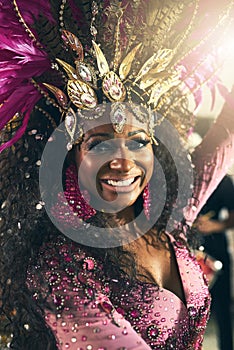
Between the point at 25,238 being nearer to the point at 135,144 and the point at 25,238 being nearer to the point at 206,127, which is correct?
the point at 135,144

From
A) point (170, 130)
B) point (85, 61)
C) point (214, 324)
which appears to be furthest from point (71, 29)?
point (214, 324)

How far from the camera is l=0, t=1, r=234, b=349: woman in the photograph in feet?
5.59

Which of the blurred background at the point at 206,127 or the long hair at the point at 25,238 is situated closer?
the long hair at the point at 25,238

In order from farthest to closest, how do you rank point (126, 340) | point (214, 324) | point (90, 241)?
point (214, 324) → point (90, 241) → point (126, 340)

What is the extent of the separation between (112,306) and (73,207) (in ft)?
0.87

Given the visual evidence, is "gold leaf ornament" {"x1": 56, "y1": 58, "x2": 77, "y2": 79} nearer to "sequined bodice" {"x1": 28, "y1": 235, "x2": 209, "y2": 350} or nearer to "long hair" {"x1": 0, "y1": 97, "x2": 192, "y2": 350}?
"long hair" {"x1": 0, "y1": 97, "x2": 192, "y2": 350}

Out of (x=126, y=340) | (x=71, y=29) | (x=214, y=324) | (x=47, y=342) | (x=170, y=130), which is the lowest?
(x=214, y=324)

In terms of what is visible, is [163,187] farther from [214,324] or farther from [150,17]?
[214,324]

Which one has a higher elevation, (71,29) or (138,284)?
(71,29)

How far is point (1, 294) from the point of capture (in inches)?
73.8

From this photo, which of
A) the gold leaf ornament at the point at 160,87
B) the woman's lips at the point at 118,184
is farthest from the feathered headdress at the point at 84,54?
the woman's lips at the point at 118,184

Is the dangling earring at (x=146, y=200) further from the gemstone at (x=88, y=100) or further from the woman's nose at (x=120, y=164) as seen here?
the gemstone at (x=88, y=100)

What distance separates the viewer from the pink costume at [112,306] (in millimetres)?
1679

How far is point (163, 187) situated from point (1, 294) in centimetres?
55
